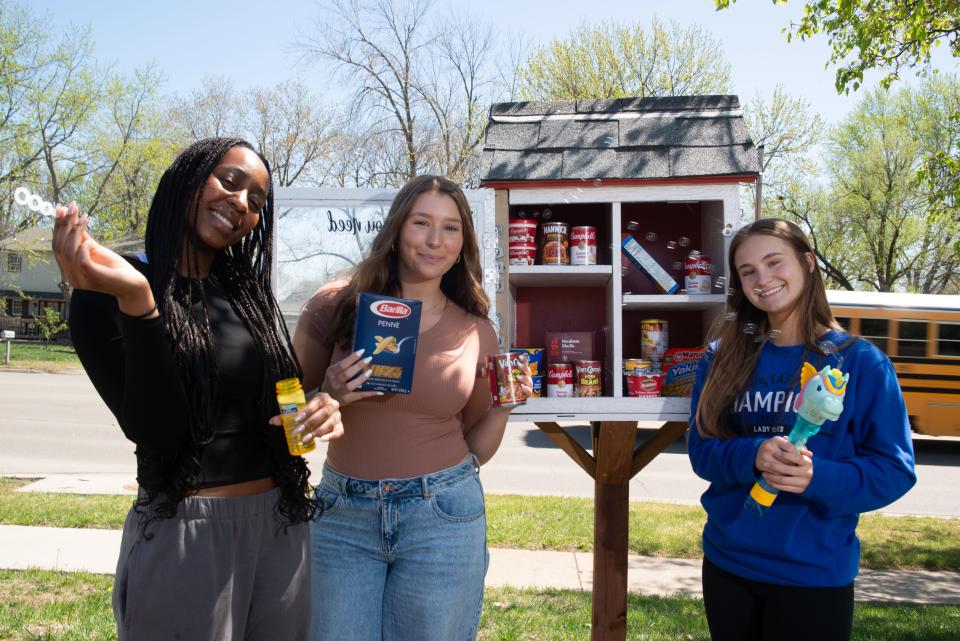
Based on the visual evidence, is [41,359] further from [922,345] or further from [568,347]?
[568,347]

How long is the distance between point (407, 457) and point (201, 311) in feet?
2.16

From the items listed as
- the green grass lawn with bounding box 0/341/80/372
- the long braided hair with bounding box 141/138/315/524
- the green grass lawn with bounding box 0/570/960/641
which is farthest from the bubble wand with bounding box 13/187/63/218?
the green grass lawn with bounding box 0/341/80/372

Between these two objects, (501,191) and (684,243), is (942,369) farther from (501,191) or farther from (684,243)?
(501,191)

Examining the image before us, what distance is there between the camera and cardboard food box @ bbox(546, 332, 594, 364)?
115 inches

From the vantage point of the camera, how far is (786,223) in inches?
82.5

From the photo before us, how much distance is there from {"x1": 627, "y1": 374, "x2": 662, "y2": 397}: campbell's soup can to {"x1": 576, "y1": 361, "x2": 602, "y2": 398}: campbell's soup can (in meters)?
0.12

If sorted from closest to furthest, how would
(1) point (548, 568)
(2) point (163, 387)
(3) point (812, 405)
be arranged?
1. (2) point (163, 387)
2. (3) point (812, 405)
3. (1) point (548, 568)

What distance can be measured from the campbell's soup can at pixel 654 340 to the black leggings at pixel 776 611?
3.35 ft

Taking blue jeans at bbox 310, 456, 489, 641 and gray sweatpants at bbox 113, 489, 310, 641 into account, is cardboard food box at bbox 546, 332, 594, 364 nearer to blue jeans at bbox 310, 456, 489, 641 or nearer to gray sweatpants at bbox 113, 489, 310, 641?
blue jeans at bbox 310, 456, 489, 641

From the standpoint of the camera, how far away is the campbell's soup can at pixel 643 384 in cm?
264

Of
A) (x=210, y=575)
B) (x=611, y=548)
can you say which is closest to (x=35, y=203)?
(x=210, y=575)

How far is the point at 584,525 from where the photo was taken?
5965mm

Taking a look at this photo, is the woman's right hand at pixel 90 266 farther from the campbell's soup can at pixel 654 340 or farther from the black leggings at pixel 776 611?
the campbell's soup can at pixel 654 340

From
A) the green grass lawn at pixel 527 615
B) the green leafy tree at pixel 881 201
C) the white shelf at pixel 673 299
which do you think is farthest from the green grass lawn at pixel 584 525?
the green leafy tree at pixel 881 201
